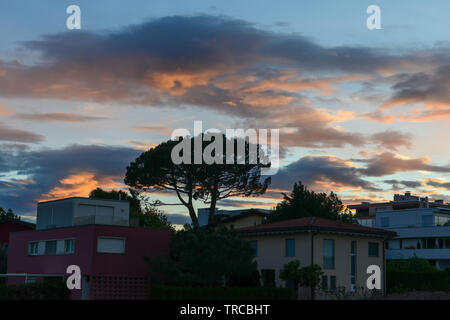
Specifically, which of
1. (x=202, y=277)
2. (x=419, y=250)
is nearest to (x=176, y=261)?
(x=202, y=277)

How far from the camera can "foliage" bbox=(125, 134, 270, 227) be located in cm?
→ 7238

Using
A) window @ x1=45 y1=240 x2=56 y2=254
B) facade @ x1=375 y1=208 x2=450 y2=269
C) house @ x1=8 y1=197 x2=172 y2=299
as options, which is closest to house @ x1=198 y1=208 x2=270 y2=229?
facade @ x1=375 y1=208 x2=450 y2=269

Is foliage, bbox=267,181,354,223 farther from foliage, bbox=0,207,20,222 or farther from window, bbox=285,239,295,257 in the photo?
foliage, bbox=0,207,20,222

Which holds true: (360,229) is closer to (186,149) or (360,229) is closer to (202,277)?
(202,277)

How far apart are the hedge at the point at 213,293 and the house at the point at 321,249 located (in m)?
4.97

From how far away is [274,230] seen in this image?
49281mm

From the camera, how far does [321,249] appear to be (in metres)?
48.0

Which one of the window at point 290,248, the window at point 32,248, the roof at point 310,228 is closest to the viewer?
the roof at point 310,228

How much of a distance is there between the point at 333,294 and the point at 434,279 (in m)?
17.1

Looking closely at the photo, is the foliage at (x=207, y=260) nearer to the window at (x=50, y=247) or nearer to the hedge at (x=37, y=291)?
the hedge at (x=37, y=291)

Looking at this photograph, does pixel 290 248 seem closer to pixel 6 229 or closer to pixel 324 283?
pixel 324 283

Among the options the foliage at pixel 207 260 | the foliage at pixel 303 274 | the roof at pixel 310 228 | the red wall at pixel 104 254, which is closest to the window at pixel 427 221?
the roof at pixel 310 228

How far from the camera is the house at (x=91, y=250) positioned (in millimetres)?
47969

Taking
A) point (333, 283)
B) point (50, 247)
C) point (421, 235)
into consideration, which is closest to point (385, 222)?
point (421, 235)
